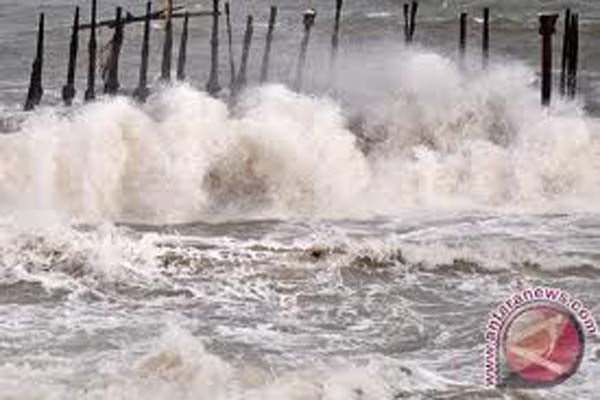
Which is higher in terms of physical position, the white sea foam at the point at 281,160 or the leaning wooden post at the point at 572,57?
the leaning wooden post at the point at 572,57

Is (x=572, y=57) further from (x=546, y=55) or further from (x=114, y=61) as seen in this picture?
(x=114, y=61)

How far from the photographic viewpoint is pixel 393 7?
125ft

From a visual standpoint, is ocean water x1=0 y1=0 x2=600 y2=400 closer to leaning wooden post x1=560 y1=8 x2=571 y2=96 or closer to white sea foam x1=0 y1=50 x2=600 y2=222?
white sea foam x1=0 y1=50 x2=600 y2=222

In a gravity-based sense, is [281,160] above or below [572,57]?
below

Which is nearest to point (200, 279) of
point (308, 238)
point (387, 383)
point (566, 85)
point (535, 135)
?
point (308, 238)

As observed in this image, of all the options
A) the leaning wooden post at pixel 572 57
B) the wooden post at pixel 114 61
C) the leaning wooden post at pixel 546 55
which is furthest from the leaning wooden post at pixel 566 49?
the wooden post at pixel 114 61

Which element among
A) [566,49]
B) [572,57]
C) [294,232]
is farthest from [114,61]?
[572,57]

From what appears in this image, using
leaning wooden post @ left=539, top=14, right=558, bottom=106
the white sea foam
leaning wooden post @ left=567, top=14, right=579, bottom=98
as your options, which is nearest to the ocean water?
the white sea foam

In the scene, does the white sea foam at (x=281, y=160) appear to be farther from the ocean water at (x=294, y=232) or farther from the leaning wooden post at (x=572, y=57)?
the leaning wooden post at (x=572, y=57)

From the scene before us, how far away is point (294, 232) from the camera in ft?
47.5

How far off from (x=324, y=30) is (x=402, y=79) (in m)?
12.0

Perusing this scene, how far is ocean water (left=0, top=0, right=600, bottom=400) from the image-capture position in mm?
9172

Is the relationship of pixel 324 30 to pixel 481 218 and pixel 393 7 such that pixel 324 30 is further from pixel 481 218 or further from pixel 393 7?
pixel 481 218

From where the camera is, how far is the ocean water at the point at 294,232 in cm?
917
